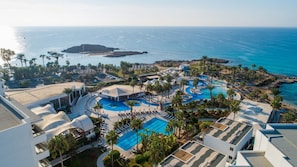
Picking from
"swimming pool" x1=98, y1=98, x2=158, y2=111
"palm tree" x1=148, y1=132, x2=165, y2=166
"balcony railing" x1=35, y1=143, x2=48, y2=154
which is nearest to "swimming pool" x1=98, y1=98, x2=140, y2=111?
"swimming pool" x1=98, y1=98, x2=158, y2=111

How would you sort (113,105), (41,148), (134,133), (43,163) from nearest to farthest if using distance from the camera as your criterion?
(41,148) → (43,163) → (134,133) → (113,105)

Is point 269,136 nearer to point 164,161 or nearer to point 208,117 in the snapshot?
point 164,161

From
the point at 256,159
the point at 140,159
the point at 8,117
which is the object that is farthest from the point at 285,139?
the point at 8,117

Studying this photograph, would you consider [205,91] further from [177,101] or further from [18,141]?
[18,141]

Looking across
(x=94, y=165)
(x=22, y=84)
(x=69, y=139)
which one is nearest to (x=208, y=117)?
(x=94, y=165)

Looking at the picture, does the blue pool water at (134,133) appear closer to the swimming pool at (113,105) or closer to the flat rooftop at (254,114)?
the swimming pool at (113,105)
